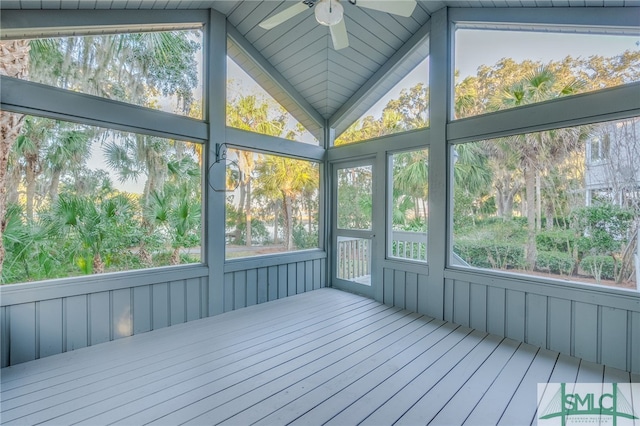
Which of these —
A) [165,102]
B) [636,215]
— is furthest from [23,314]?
[636,215]

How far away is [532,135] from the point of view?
2943mm

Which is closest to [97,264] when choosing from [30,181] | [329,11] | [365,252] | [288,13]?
[30,181]

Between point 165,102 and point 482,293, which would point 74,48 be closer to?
point 165,102

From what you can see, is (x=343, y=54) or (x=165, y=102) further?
(x=343, y=54)

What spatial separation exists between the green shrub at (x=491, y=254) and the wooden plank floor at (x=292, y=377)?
72 cm

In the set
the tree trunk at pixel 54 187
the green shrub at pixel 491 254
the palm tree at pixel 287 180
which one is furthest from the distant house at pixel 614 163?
the tree trunk at pixel 54 187

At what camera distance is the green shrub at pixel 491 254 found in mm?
3053

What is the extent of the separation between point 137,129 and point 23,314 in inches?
69.9

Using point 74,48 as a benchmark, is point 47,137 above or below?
below

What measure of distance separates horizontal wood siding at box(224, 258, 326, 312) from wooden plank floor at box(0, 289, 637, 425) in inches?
20.5

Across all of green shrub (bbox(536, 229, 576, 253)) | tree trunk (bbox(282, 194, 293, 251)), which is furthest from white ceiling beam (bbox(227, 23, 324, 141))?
green shrub (bbox(536, 229, 576, 253))

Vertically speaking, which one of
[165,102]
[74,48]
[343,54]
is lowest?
[165,102]

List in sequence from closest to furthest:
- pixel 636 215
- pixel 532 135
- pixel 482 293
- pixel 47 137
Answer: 1. pixel 636 215
2. pixel 47 137
3. pixel 532 135
4. pixel 482 293

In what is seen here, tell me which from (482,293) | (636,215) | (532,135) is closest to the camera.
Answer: (636,215)
